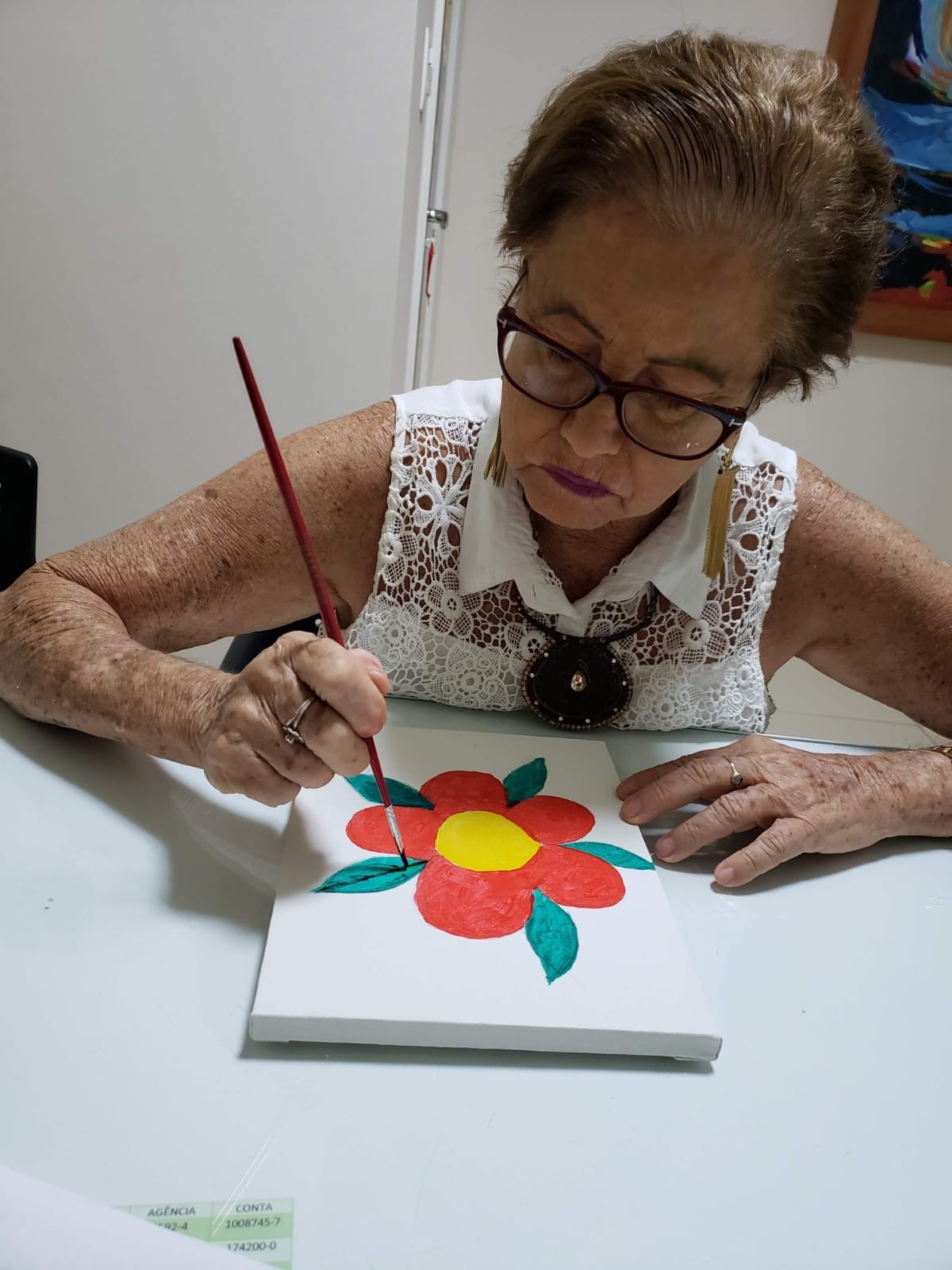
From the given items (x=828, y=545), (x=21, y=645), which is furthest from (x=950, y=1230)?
(x=21, y=645)

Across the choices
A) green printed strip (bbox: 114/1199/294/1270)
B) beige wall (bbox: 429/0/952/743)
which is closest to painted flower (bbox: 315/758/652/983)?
green printed strip (bbox: 114/1199/294/1270)

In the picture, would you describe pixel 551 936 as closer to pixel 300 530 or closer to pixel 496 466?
pixel 300 530

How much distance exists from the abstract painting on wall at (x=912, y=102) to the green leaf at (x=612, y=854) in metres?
1.88

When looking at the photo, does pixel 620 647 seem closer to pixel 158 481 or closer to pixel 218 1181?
pixel 218 1181

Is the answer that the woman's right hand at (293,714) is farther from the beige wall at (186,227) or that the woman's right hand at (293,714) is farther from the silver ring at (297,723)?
the beige wall at (186,227)

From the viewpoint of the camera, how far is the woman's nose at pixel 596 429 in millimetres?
863

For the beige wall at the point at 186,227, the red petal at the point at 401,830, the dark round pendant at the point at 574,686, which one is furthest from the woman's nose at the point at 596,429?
the beige wall at the point at 186,227

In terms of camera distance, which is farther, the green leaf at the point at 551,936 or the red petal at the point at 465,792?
the red petal at the point at 465,792

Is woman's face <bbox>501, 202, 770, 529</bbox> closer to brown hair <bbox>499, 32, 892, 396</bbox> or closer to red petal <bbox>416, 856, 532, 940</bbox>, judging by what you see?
brown hair <bbox>499, 32, 892, 396</bbox>

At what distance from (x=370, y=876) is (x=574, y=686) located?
0.44 meters

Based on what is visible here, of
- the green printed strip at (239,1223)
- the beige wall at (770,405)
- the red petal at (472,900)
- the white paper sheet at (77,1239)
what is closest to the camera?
the white paper sheet at (77,1239)

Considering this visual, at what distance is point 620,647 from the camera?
3.65 feet

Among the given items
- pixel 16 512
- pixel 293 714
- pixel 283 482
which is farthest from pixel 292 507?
pixel 16 512

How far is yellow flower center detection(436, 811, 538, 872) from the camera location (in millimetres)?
748
